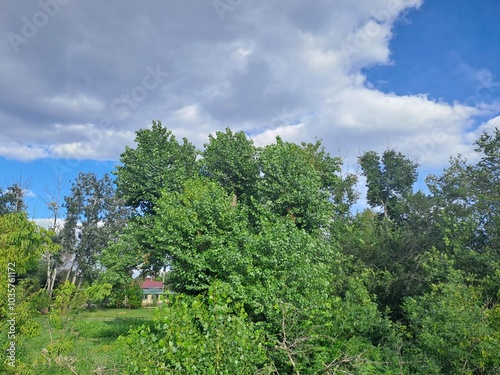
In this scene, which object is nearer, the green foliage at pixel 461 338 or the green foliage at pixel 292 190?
the green foliage at pixel 461 338

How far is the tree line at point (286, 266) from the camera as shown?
5659 millimetres

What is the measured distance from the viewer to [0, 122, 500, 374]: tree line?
566 centimetres

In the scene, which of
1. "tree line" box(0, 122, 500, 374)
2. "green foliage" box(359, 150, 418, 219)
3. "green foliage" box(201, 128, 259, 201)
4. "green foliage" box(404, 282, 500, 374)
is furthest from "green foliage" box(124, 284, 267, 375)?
"green foliage" box(359, 150, 418, 219)

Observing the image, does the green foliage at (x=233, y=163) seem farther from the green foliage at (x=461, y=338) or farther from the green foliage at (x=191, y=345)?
the green foliage at (x=191, y=345)

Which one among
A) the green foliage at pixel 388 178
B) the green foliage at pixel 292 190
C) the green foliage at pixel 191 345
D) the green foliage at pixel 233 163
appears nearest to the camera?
the green foliage at pixel 191 345

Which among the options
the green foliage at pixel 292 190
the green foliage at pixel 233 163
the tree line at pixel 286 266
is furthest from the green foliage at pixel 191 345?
the green foliage at pixel 233 163

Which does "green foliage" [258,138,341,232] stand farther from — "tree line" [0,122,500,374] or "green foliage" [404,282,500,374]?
"green foliage" [404,282,500,374]

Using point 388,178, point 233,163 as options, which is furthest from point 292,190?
point 388,178

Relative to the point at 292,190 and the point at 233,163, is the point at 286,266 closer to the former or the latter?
the point at 292,190

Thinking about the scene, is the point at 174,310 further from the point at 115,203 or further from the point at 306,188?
the point at 115,203

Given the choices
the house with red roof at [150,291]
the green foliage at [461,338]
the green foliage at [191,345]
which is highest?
the green foliage at [191,345]

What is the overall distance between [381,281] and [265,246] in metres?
6.30

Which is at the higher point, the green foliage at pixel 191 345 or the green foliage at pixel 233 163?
the green foliage at pixel 233 163

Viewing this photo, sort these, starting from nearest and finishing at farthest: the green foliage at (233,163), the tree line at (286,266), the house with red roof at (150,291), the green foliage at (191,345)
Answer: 1. the green foliage at (191,345)
2. the tree line at (286,266)
3. the green foliage at (233,163)
4. the house with red roof at (150,291)
